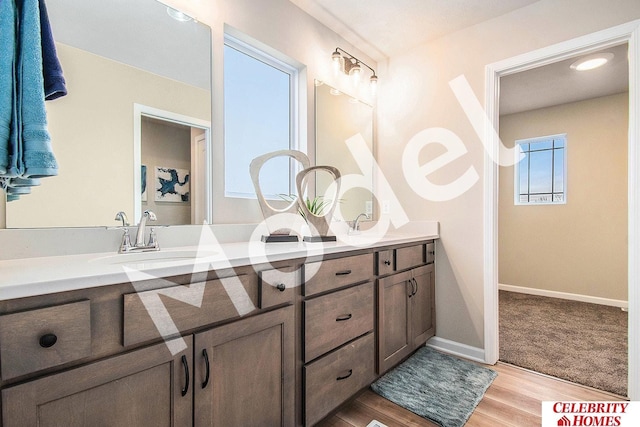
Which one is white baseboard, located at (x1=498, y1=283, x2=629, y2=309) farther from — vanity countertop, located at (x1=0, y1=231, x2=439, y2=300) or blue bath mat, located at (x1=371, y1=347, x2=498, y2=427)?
vanity countertop, located at (x1=0, y1=231, x2=439, y2=300)

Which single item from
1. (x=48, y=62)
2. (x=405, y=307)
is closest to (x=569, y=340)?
(x=405, y=307)

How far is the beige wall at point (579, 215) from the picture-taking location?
11.8 ft

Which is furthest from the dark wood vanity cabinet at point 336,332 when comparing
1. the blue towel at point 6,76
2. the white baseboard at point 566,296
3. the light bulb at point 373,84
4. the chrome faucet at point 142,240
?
the white baseboard at point 566,296

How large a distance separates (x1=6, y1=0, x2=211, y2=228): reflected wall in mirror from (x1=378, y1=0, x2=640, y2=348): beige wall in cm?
178

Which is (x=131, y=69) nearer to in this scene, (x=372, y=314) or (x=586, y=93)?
(x=372, y=314)

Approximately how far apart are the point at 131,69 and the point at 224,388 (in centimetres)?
137

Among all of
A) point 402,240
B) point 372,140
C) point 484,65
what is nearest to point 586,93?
point 484,65

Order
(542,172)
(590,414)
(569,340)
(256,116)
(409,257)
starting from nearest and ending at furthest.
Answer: (590,414), (256,116), (409,257), (569,340), (542,172)

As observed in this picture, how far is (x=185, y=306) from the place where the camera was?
0.98 meters

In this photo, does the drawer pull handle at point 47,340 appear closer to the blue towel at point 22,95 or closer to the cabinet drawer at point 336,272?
the blue towel at point 22,95

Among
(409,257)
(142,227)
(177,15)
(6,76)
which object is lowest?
Result: (409,257)

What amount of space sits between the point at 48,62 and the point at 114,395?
0.99 m

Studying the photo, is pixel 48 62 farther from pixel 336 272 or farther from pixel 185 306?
pixel 336 272

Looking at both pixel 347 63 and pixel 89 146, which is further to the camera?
pixel 347 63
